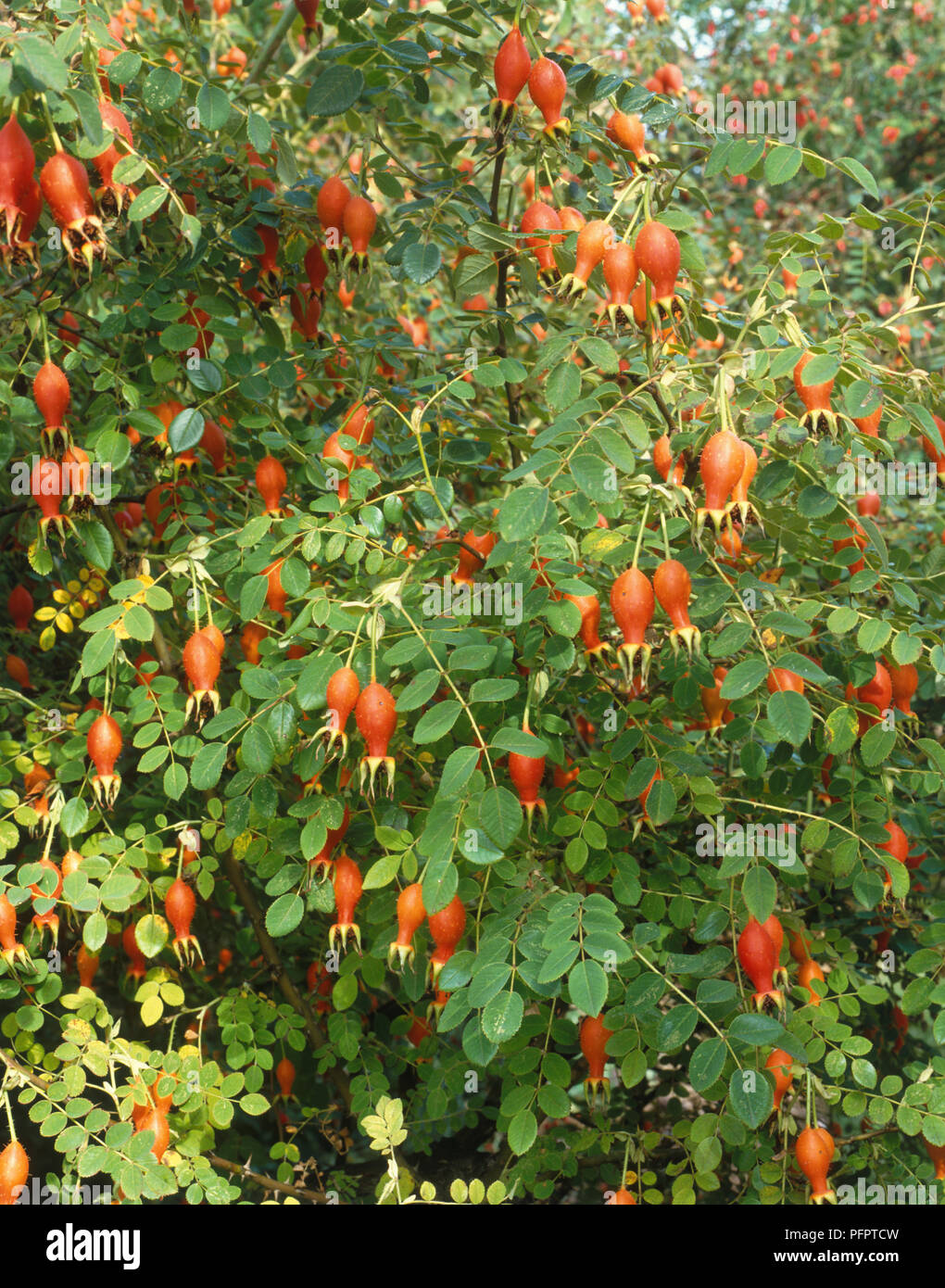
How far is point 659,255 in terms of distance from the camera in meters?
1.65

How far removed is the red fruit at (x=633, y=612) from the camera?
1.64 meters

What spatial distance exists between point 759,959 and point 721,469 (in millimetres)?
780

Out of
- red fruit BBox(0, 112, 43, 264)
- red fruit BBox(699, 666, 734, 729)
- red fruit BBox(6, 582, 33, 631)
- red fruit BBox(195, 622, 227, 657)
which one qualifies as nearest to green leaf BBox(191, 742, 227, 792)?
red fruit BBox(195, 622, 227, 657)

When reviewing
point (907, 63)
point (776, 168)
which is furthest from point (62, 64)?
point (907, 63)

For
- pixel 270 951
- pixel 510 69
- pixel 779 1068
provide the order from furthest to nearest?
pixel 270 951
pixel 510 69
pixel 779 1068

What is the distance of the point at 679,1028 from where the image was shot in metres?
1.71

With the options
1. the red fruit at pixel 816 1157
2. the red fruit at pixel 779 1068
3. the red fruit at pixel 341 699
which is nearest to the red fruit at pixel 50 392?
the red fruit at pixel 341 699

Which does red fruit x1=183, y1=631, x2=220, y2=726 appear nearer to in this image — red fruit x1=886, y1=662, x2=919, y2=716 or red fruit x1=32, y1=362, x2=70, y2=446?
red fruit x1=32, y1=362, x2=70, y2=446

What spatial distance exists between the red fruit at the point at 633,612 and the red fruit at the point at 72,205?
40.2 inches

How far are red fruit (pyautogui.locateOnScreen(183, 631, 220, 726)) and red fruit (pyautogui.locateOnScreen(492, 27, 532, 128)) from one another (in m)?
1.12

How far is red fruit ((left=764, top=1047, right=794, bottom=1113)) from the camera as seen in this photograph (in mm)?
1789

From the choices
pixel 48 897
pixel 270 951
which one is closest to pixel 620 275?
pixel 48 897

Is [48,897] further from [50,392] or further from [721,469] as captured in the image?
[721,469]

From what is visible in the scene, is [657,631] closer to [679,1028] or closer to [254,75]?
[679,1028]
